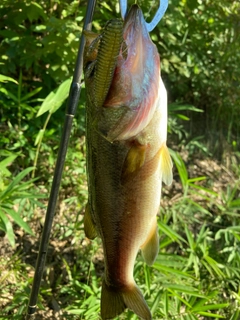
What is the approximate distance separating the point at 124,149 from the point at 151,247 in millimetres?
313

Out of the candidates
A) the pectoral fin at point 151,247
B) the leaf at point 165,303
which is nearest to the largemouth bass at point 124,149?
the pectoral fin at point 151,247

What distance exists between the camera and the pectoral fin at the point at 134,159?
93cm

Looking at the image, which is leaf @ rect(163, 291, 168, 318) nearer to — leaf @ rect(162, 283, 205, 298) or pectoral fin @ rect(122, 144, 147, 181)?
leaf @ rect(162, 283, 205, 298)

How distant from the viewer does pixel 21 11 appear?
243cm

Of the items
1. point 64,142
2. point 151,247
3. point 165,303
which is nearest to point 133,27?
point 64,142

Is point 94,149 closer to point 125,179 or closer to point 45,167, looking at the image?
point 125,179

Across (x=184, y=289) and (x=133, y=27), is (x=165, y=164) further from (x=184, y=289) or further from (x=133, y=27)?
(x=184, y=289)

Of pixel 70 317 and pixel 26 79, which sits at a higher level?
pixel 26 79

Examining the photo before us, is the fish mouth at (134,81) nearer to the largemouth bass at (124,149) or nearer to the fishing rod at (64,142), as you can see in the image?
the largemouth bass at (124,149)

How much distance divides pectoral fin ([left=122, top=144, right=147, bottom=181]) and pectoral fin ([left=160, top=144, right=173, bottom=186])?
73 millimetres

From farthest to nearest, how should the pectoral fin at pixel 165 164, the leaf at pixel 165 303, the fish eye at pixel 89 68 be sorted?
the leaf at pixel 165 303 → the pectoral fin at pixel 165 164 → the fish eye at pixel 89 68

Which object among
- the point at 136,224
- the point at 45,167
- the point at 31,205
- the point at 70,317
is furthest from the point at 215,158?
the point at 136,224

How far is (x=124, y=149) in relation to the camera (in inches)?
36.5

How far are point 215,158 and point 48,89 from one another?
153 cm
